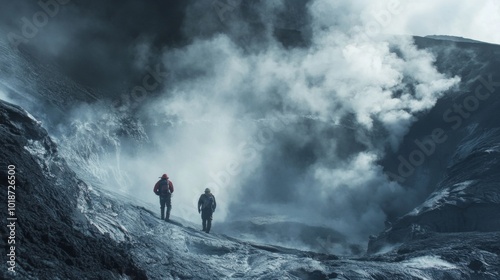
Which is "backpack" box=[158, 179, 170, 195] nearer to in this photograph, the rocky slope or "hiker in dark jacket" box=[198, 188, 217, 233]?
the rocky slope

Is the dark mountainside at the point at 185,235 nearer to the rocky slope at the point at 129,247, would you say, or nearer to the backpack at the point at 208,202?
the rocky slope at the point at 129,247

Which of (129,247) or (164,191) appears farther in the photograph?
(164,191)

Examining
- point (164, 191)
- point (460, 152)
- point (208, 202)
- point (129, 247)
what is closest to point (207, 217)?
point (208, 202)

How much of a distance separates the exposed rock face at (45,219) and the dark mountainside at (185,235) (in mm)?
22

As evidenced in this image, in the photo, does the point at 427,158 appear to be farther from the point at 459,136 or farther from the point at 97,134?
the point at 97,134

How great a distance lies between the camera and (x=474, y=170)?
18.0 meters

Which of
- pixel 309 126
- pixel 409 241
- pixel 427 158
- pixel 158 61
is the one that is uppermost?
pixel 158 61

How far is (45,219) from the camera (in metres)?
8.68

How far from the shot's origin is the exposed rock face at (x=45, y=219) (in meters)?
7.76

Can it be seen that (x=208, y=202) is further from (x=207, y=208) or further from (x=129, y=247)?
(x=129, y=247)

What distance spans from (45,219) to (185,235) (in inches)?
188

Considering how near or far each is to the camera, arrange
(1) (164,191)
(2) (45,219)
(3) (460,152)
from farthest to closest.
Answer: (3) (460,152) → (1) (164,191) → (2) (45,219)

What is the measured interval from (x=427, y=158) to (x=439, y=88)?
4321 millimetres

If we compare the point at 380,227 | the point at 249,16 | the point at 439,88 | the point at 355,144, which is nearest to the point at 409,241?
the point at 380,227
